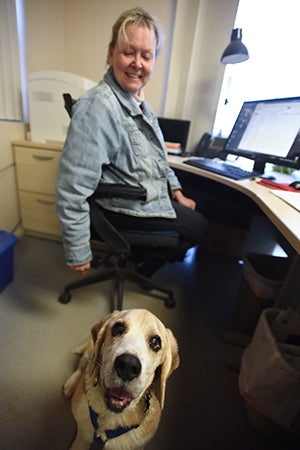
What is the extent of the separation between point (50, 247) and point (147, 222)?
108 cm

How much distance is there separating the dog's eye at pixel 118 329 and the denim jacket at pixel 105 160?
1.18 ft

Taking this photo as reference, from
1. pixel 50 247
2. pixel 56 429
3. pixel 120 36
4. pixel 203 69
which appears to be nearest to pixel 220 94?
pixel 203 69

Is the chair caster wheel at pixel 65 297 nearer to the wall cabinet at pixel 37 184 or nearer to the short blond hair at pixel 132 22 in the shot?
the wall cabinet at pixel 37 184

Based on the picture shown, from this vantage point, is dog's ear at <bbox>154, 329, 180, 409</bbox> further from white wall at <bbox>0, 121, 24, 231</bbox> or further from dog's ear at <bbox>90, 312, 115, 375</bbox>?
white wall at <bbox>0, 121, 24, 231</bbox>

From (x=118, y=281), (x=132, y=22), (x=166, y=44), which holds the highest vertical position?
(x=166, y=44)

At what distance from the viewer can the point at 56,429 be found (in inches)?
29.1

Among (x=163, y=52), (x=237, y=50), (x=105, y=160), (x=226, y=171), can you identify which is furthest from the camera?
(x=163, y=52)

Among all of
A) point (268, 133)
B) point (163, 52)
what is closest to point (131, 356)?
point (268, 133)

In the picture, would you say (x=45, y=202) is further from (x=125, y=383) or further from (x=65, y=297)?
(x=125, y=383)

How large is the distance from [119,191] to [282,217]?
1.73ft

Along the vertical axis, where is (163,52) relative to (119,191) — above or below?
above

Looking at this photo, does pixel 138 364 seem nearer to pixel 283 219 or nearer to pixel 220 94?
pixel 283 219

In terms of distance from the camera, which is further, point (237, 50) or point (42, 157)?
point (42, 157)

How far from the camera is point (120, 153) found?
2.83 feet
